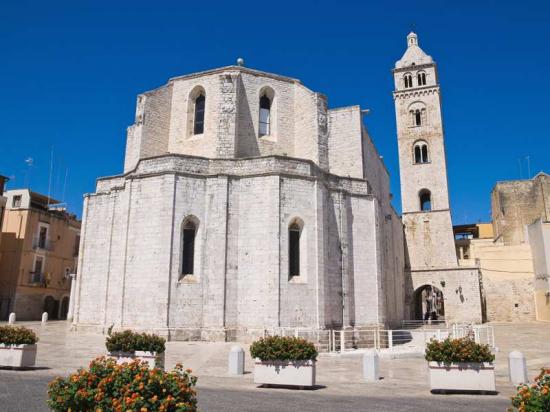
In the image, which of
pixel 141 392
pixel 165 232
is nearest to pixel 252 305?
pixel 165 232

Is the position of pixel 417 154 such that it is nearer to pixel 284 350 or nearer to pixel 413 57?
pixel 413 57

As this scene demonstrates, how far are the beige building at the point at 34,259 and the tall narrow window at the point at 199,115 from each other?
19.3 m

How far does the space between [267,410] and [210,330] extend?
11.3 m

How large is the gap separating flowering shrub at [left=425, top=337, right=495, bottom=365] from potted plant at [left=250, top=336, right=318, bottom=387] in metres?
2.59

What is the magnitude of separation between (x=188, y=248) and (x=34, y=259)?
74.9ft

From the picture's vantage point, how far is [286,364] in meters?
10.3

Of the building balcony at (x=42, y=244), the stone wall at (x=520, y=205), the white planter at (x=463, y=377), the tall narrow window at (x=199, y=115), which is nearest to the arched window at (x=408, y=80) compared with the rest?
the stone wall at (x=520, y=205)

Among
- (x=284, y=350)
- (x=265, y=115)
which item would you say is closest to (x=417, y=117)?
(x=265, y=115)

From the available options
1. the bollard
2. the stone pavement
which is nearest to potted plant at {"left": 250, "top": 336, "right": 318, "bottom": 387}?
the stone pavement

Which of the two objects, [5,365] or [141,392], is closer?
[141,392]

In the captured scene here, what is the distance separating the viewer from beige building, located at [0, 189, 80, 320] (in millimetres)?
35438

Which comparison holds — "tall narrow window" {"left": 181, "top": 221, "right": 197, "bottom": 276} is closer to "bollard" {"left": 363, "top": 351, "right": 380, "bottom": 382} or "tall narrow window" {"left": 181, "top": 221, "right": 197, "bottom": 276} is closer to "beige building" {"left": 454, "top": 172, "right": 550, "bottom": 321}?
"bollard" {"left": 363, "top": 351, "right": 380, "bottom": 382}

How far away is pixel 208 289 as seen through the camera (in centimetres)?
1906

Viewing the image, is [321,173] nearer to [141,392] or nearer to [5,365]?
[5,365]
